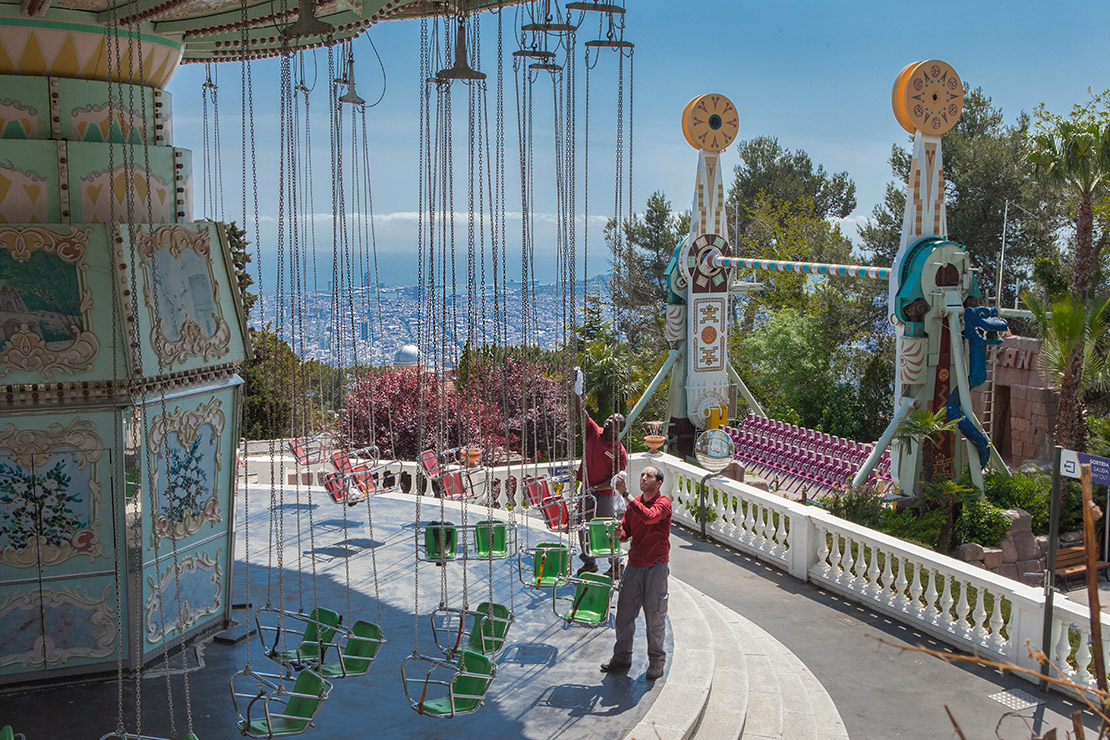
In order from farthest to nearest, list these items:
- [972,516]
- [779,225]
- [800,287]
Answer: [779,225] < [800,287] < [972,516]

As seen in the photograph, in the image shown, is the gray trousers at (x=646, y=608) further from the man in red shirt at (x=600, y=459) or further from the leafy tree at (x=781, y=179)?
the leafy tree at (x=781, y=179)

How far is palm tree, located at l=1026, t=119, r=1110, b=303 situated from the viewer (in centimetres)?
2036

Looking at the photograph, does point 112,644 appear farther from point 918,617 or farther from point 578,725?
point 918,617

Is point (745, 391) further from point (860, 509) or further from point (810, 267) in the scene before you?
point (860, 509)

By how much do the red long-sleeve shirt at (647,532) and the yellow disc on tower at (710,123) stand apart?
13.2 meters

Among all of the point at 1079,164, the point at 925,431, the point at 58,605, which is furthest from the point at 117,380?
the point at 1079,164

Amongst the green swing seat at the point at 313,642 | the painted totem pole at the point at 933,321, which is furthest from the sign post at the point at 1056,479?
the painted totem pole at the point at 933,321

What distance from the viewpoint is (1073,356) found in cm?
1842

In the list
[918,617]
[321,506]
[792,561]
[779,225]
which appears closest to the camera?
[918,617]

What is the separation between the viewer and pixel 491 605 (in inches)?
312

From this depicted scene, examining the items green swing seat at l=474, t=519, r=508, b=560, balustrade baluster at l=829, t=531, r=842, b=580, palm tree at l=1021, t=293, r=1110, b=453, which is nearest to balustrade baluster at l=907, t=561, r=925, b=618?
balustrade baluster at l=829, t=531, r=842, b=580

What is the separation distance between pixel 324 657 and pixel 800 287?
999 inches

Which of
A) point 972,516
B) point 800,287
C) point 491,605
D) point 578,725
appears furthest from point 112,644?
point 800,287

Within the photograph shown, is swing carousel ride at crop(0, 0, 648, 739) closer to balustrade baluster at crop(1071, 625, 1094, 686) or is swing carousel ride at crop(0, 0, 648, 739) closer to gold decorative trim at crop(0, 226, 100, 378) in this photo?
gold decorative trim at crop(0, 226, 100, 378)
